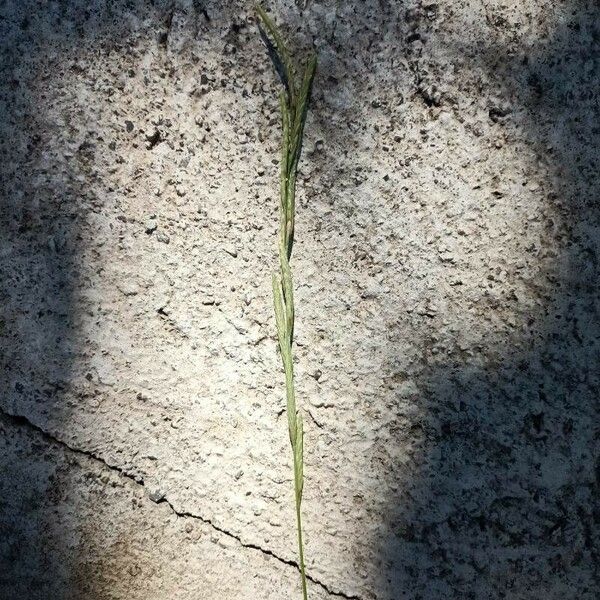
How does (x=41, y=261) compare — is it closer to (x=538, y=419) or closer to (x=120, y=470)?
(x=120, y=470)

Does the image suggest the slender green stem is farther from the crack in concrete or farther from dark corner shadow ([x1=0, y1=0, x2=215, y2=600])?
dark corner shadow ([x1=0, y1=0, x2=215, y2=600])

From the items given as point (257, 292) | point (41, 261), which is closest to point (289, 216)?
point (257, 292)

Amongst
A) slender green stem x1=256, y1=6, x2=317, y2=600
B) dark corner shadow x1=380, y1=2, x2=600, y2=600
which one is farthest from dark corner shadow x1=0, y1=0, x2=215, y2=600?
dark corner shadow x1=380, y1=2, x2=600, y2=600

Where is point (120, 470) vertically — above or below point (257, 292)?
below

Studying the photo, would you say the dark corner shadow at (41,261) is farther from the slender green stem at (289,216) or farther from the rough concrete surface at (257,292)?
the slender green stem at (289,216)

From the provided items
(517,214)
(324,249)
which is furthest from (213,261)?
(517,214)

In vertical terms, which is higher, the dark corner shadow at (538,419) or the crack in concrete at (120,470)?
the dark corner shadow at (538,419)

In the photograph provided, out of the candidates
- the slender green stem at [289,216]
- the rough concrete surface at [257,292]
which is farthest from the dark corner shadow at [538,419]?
the slender green stem at [289,216]
